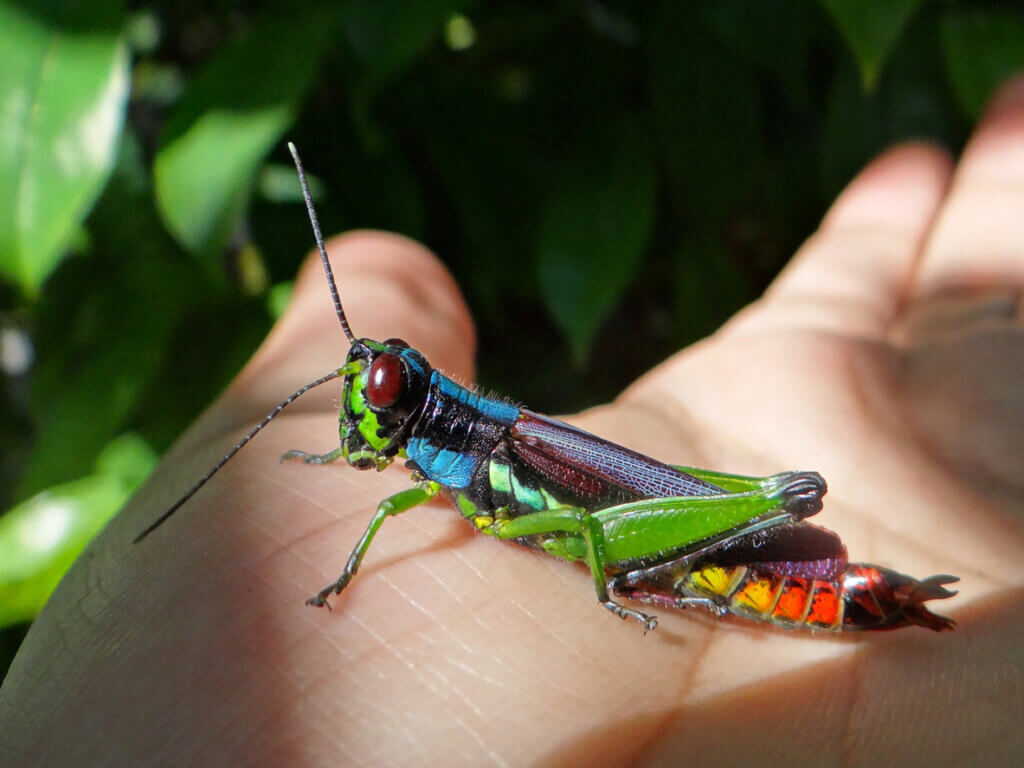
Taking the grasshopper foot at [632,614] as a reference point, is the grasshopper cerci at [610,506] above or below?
above

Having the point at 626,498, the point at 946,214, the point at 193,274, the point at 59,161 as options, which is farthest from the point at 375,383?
the point at 946,214

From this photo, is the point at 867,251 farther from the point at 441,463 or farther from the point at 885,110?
the point at 441,463

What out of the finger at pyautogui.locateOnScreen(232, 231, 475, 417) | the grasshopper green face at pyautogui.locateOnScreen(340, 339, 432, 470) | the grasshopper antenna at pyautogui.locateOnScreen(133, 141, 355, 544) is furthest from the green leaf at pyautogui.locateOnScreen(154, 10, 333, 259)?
the grasshopper green face at pyautogui.locateOnScreen(340, 339, 432, 470)

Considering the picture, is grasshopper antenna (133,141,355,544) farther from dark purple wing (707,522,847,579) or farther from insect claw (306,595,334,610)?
dark purple wing (707,522,847,579)

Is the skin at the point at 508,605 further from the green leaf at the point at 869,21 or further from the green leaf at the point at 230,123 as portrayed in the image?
the green leaf at the point at 869,21

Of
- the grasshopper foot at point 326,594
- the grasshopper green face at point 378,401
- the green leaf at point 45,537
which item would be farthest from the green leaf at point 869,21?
the green leaf at point 45,537

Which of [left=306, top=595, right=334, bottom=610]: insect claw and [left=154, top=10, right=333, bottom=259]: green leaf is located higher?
[left=154, top=10, right=333, bottom=259]: green leaf
